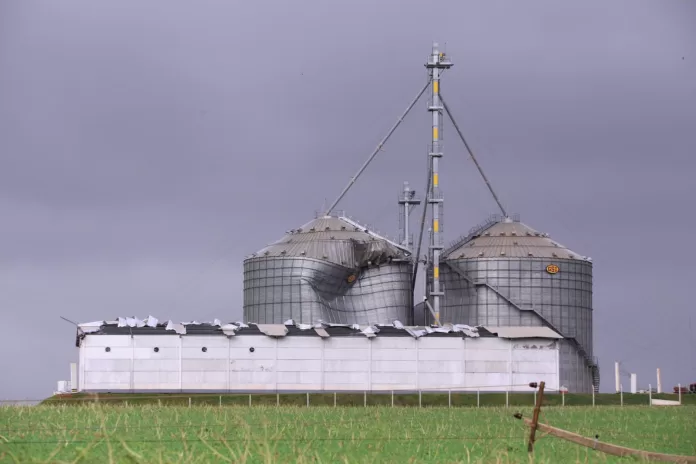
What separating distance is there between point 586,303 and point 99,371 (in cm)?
5140

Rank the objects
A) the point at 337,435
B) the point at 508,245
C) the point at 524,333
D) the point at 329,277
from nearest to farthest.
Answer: the point at 337,435 < the point at 524,333 < the point at 329,277 < the point at 508,245

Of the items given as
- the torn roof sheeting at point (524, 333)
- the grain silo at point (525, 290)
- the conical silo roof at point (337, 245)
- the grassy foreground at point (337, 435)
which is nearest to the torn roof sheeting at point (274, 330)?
the torn roof sheeting at point (524, 333)

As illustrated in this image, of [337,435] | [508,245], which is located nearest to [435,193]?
[508,245]

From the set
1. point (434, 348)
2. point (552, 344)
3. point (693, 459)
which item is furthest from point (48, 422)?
point (552, 344)

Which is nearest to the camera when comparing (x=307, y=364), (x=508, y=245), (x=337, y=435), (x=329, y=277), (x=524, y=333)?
(x=337, y=435)

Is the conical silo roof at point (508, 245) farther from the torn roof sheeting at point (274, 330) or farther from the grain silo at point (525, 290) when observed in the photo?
the torn roof sheeting at point (274, 330)

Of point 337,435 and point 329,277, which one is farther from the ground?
point 329,277

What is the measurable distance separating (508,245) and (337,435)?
91875 mm

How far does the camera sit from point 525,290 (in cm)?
12625

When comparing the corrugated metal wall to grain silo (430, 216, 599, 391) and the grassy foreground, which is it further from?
the grassy foreground

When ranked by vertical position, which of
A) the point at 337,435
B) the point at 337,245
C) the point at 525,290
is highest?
the point at 337,245

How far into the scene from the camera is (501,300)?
125750 mm

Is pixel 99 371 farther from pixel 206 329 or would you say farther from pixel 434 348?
pixel 434 348

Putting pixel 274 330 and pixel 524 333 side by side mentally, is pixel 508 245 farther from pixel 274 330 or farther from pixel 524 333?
pixel 274 330
